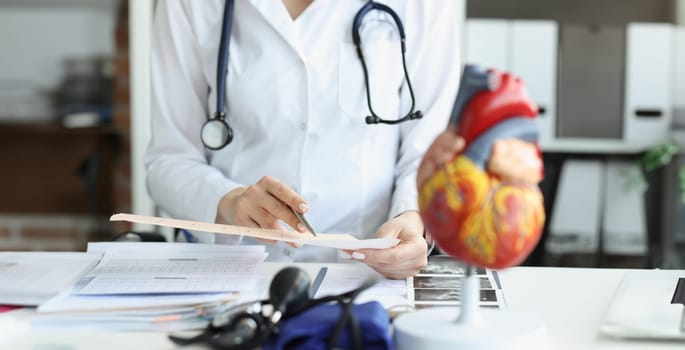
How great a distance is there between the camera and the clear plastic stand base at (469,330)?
0.86 meters

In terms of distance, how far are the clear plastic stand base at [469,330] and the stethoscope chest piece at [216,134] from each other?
69 centimetres

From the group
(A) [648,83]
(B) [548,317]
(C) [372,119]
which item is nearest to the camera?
(B) [548,317]

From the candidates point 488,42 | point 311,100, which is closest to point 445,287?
point 311,100

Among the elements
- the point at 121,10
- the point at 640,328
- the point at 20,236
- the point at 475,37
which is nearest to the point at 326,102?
the point at 640,328

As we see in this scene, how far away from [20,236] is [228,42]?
2697 mm

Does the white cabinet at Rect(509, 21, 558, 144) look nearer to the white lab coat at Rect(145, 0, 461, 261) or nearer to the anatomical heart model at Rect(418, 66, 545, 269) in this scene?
the white lab coat at Rect(145, 0, 461, 261)

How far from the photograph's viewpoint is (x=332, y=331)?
893 mm

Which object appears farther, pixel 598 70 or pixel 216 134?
pixel 598 70

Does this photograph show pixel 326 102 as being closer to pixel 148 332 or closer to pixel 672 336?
pixel 148 332

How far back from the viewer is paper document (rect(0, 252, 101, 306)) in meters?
1.12

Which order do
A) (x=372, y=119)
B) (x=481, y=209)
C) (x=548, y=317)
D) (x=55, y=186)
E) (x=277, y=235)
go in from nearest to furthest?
(x=481, y=209)
(x=548, y=317)
(x=277, y=235)
(x=372, y=119)
(x=55, y=186)

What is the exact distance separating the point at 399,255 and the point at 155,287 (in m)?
0.33

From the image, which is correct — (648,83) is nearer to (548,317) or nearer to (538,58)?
(538,58)

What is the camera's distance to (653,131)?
9.70 feet
